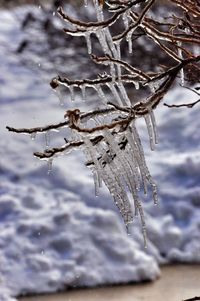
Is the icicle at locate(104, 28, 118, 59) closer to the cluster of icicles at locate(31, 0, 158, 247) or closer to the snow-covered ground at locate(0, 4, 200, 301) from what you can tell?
the cluster of icicles at locate(31, 0, 158, 247)

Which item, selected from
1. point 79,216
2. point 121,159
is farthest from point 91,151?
point 79,216

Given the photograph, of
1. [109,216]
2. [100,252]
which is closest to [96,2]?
[100,252]

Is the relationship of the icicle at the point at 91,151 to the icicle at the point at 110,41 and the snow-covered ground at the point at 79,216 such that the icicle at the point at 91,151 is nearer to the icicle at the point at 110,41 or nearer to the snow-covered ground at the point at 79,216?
the icicle at the point at 110,41

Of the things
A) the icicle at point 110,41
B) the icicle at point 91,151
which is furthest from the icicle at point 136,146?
the icicle at point 110,41

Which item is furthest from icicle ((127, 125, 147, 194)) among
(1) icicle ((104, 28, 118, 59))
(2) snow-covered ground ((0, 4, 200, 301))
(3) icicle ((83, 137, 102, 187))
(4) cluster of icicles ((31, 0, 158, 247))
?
(2) snow-covered ground ((0, 4, 200, 301))

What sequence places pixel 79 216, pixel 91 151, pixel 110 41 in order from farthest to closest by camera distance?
pixel 79 216 < pixel 110 41 < pixel 91 151

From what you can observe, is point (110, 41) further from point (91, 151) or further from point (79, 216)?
point (79, 216)

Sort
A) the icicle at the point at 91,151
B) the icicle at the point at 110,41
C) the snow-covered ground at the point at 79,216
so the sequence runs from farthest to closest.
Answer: the snow-covered ground at the point at 79,216 → the icicle at the point at 110,41 → the icicle at the point at 91,151

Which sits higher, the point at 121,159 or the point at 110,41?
→ the point at 110,41
